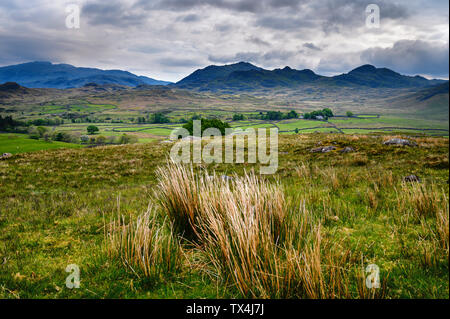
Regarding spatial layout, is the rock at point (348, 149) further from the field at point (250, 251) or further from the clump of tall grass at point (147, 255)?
the clump of tall grass at point (147, 255)

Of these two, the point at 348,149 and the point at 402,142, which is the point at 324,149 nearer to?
the point at 348,149

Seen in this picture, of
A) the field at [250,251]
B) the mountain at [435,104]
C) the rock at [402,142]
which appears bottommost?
the field at [250,251]

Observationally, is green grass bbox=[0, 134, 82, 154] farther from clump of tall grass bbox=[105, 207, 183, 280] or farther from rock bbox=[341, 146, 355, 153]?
clump of tall grass bbox=[105, 207, 183, 280]

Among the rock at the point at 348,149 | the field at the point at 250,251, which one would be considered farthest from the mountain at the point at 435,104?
the rock at the point at 348,149

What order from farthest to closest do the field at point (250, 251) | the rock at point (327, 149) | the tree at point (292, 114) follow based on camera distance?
the tree at point (292, 114), the rock at point (327, 149), the field at point (250, 251)

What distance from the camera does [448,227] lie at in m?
3.29

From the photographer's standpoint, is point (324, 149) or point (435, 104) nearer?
point (435, 104)

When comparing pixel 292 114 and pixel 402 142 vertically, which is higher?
pixel 292 114

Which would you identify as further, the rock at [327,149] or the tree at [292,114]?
the tree at [292,114]

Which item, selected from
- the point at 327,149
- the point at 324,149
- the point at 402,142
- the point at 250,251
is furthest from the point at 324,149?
the point at 250,251

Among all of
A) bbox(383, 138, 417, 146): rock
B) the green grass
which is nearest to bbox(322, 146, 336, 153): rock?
bbox(383, 138, 417, 146): rock

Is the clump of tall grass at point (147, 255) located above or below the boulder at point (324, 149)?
below

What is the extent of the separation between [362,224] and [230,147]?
928 inches
